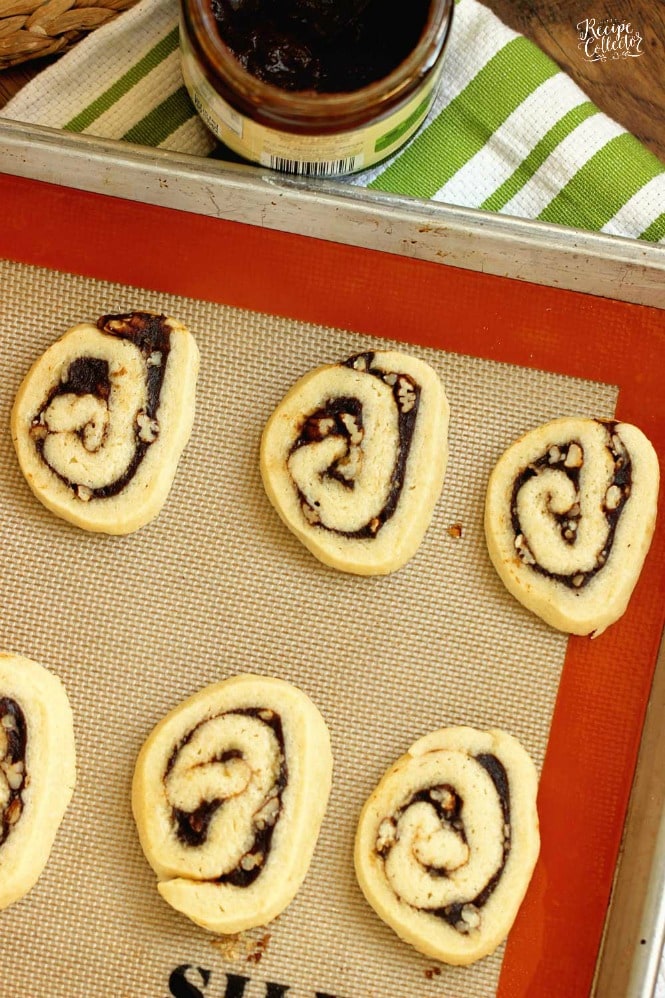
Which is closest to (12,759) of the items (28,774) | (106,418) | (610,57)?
(28,774)

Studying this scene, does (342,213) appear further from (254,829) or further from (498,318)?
(254,829)

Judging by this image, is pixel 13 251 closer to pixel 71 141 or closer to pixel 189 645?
pixel 71 141

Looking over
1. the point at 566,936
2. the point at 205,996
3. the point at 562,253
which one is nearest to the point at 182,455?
the point at 562,253

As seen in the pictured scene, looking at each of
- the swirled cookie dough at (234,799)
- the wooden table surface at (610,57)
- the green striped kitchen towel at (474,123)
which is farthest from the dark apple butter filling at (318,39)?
the swirled cookie dough at (234,799)

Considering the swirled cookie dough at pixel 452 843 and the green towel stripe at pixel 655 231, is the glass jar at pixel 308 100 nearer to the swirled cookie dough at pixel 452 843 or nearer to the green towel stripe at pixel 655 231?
the green towel stripe at pixel 655 231

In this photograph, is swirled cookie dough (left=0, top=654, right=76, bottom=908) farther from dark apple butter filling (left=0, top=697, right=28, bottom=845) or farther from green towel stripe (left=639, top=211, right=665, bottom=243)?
green towel stripe (left=639, top=211, right=665, bottom=243)
